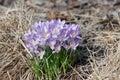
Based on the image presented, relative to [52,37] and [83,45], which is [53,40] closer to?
[52,37]

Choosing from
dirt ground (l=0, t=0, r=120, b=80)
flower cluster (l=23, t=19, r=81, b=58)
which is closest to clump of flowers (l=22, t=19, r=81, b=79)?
flower cluster (l=23, t=19, r=81, b=58)

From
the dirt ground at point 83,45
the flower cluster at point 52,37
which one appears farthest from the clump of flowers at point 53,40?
the dirt ground at point 83,45

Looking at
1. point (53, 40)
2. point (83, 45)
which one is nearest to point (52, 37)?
point (53, 40)

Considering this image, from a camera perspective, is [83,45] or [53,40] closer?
[53,40]

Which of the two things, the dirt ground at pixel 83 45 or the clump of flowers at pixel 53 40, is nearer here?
the clump of flowers at pixel 53 40

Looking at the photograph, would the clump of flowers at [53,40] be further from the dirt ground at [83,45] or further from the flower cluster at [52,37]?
the dirt ground at [83,45]
